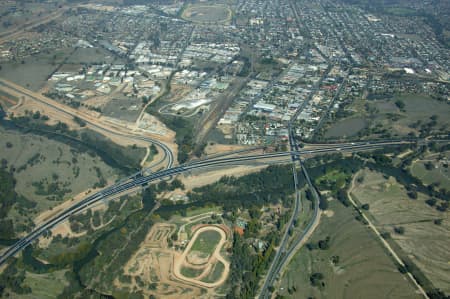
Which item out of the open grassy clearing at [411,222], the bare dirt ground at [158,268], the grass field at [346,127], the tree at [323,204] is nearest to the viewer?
the bare dirt ground at [158,268]

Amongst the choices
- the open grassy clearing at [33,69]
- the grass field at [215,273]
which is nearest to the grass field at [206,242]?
the grass field at [215,273]

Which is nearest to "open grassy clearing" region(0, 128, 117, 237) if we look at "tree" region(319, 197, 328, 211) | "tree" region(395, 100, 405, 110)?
"tree" region(319, 197, 328, 211)

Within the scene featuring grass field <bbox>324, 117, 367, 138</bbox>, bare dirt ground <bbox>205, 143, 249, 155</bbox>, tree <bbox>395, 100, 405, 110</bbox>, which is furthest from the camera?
tree <bbox>395, 100, 405, 110</bbox>

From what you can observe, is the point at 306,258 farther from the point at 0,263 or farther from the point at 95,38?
the point at 95,38

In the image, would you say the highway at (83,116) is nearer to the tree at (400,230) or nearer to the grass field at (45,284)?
the grass field at (45,284)

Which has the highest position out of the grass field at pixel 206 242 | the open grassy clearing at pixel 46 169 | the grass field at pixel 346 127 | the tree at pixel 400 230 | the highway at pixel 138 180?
the tree at pixel 400 230

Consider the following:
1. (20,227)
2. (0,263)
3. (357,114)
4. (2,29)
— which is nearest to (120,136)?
(20,227)

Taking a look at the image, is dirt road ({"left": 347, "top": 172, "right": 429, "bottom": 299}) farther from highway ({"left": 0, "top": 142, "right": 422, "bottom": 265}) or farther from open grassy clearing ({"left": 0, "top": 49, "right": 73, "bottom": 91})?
open grassy clearing ({"left": 0, "top": 49, "right": 73, "bottom": 91})
